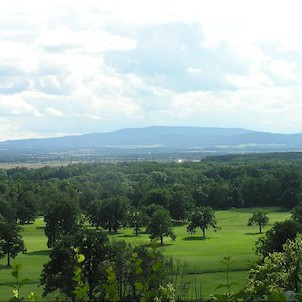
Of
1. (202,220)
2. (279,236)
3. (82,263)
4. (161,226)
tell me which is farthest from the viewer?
(202,220)

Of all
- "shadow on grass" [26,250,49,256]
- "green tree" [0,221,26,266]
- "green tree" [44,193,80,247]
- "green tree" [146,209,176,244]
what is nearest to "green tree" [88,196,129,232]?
"green tree" [146,209,176,244]

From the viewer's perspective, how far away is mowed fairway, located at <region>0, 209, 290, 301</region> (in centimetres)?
4725

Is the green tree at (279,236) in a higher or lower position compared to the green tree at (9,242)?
higher

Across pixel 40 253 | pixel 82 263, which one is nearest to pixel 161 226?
pixel 40 253

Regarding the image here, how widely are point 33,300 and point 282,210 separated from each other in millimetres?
120341

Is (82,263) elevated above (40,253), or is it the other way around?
(82,263)

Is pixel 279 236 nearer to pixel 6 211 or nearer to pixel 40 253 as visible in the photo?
pixel 40 253

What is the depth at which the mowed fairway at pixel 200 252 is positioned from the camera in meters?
47.2

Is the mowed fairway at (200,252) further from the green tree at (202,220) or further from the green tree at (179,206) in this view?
the green tree at (179,206)

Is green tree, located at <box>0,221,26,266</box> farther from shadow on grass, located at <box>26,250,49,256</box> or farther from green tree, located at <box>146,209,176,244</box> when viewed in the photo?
green tree, located at <box>146,209,176,244</box>

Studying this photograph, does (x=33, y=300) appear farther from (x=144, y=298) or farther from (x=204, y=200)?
(x=204, y=200)

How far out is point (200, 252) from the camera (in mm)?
66500

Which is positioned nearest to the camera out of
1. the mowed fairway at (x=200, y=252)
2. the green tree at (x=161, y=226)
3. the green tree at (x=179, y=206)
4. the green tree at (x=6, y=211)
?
the mowed fairway at (x=200, y=252)

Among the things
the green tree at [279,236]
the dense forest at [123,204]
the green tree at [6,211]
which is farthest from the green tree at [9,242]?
the green tree at [6,211]
